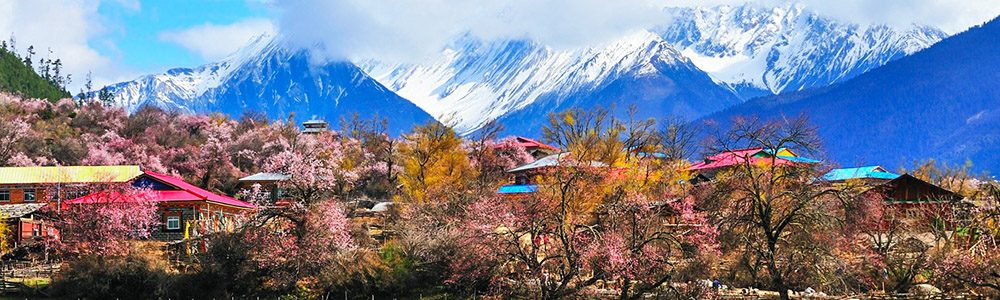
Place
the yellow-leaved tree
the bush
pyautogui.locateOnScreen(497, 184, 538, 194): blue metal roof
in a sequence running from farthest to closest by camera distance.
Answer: pyautogui.locateOnScreen(497, 184, 538, 194): blue metal roof → the yellow-leaved tree → the bush

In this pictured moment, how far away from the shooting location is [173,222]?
5566cm

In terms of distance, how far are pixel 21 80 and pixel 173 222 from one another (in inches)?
4061

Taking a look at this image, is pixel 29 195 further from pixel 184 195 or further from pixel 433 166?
pixel 433 166

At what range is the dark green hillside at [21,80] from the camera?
451 ft

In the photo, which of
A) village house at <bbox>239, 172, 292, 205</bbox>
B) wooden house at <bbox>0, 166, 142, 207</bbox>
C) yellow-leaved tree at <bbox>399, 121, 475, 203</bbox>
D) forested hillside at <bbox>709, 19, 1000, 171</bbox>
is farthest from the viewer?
forested hillside at <bbox>709, 19, 1000, 171</bbox>

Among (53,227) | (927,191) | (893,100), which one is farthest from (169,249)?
(893,100)

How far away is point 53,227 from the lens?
162 ft

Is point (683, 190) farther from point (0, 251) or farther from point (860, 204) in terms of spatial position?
point (0, 251)

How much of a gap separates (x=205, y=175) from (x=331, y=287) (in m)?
40.7

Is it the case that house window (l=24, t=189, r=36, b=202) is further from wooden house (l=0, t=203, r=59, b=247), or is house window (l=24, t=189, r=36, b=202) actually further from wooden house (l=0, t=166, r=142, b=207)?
wooden house (l=0, t=203, r=59, b=247)

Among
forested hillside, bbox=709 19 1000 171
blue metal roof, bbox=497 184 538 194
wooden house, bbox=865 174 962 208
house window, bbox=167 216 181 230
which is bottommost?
wooden house, bbox=865 174 962 208

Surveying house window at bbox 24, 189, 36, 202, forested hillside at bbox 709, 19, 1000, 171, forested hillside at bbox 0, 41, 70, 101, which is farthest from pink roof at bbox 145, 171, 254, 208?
forested hillside at bbox 709, 19, 1000, 171

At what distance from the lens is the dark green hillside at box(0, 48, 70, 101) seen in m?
138

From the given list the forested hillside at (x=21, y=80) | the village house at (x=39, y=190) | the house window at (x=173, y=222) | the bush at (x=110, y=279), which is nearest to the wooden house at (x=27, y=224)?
the village house at (x=39, y=190)
